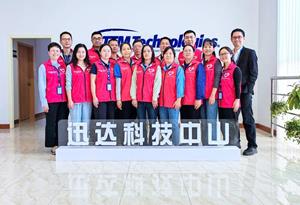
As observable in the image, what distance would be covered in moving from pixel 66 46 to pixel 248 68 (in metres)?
2.51

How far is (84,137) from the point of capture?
14.9 feet

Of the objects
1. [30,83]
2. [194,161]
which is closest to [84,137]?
[194,161]

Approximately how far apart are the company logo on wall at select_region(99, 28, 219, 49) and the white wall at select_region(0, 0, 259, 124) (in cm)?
9

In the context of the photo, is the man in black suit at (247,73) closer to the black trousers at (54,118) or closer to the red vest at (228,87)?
the red vest at (228,87)

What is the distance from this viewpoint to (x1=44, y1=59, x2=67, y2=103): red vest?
15.8ft

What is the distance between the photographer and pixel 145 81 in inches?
184

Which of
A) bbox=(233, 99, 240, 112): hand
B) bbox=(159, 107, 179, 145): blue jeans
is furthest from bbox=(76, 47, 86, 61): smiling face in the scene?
bbox=(233, 99, 240, 112): hand

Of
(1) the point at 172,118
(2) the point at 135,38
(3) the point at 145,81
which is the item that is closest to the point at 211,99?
(1) the point at 172,118

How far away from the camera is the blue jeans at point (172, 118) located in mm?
4523

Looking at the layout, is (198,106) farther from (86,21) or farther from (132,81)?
(86,21)

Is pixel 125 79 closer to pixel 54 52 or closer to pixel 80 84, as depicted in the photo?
pixel 80 84

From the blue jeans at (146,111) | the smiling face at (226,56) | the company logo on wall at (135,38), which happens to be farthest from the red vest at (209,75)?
the company logo on wall at (135,38)

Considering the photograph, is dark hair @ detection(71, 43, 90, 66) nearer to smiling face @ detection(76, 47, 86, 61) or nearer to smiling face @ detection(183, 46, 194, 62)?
smiling face @ detection(76, 47, 86, 61)

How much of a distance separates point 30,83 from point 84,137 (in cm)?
622
